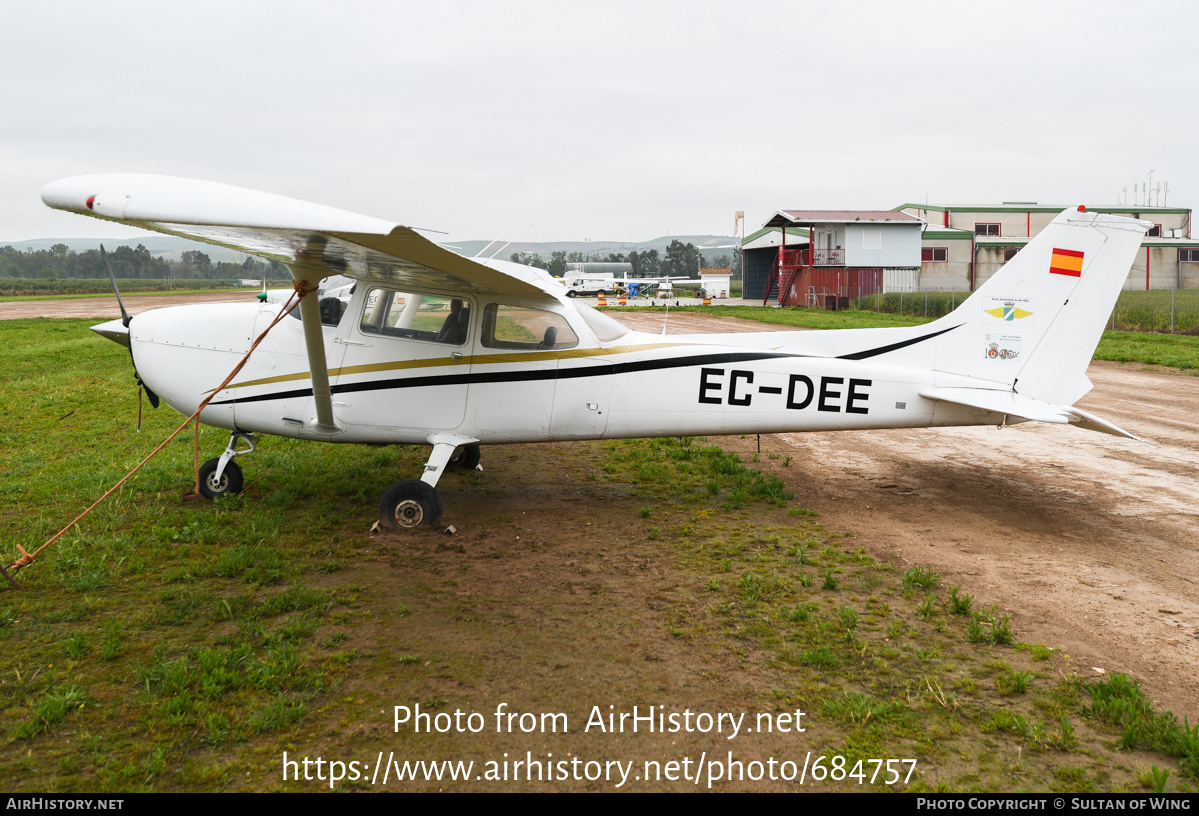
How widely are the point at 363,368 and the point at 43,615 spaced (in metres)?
3.01

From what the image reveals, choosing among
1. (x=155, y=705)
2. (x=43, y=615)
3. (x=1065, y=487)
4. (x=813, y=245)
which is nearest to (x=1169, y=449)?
(x=1065, y=487)

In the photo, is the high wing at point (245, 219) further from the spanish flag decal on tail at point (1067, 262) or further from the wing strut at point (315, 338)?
the spanish flag decal on tail at point (1067, 262)

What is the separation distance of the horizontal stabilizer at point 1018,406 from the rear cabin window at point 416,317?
4354mm

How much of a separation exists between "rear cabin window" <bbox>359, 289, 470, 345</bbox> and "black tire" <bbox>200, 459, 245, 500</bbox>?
6.52 ft

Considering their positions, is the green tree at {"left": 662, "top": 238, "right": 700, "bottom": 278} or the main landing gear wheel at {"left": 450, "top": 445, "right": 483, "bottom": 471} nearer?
the main landing gear wheel at {"left": 450, "top": 445, "right": 483, "bottom": 471}

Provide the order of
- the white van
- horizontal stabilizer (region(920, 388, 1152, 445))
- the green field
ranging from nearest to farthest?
1. the green field
2. horizontal stabilizer (region(920, 388, 1152, 445))
3. the white van

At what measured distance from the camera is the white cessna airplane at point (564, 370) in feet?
22.3

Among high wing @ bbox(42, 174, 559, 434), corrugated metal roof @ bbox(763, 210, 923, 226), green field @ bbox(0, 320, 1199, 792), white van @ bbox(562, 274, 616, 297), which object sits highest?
corrugated metal roof @ bbox(763, 210, 923, 226)

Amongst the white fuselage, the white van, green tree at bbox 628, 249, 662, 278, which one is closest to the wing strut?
the white fuselage

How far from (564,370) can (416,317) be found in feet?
4.75

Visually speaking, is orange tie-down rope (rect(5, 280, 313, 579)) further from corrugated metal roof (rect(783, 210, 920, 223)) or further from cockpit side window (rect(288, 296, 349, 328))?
corrugated metal roof (rect(783, 210, 920, 223))

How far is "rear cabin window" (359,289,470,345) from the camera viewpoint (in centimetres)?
680
